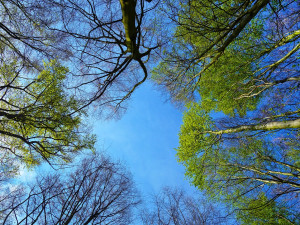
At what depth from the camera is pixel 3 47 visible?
16.7ft

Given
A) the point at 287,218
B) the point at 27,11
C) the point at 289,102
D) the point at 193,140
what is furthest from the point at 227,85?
the point at 27,11

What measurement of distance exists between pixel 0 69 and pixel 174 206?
320 inches

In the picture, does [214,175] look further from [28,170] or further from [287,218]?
[28,170]

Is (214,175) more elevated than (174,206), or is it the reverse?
(214,175)

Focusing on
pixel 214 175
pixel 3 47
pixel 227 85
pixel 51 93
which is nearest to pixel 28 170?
pixel 51 93

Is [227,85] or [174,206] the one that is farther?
[227,85]

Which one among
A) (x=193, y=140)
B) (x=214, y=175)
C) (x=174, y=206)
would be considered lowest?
(x=174, y=206)

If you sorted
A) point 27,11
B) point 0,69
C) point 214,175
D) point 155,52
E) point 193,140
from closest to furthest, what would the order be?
point 27,11 < point 0,69 < point 155,52 < point 214,175 < point 193,140

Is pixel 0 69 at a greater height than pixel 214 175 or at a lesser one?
greater

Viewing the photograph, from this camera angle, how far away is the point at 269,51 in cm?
544

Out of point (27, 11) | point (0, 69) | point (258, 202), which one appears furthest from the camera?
point (258, 202)

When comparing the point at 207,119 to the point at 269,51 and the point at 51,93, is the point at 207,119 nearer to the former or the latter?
the point at 269,51

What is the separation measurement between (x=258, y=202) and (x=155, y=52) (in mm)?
7403

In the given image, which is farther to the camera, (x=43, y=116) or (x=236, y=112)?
(x=236, y=112)
